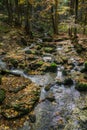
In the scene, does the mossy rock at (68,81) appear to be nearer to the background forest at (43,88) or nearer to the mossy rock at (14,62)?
the background forest at (43,88)

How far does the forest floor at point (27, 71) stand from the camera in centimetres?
964

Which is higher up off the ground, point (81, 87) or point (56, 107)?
point (81, 87)

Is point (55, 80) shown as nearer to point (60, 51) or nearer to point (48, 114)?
point (48, 114)

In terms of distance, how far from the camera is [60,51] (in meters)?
20.8

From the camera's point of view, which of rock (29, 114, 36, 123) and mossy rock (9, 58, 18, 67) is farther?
mossy rock (9, 58, 18, 67)

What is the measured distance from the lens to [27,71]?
49.6ft

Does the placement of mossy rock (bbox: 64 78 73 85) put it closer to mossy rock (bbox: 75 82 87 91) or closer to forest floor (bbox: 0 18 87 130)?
forest floor (bbox: 0 18 87 130)

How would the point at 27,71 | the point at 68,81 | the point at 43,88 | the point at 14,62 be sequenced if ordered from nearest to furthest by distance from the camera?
1. the point at 43,88
2. the point at 68,81
3. the point at 27,71
4. the point at 14,62

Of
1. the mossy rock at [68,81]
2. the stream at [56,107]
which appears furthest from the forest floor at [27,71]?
the stream at [56,107]

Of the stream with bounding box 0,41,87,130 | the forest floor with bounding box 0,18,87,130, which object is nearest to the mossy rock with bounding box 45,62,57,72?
the forest floor with bounding box 0,18,87,130

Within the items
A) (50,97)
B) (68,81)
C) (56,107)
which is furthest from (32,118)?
(68,81)

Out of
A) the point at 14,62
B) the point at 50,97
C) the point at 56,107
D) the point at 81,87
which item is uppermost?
the point at 14,62

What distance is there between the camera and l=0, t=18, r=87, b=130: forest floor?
9.64 meters

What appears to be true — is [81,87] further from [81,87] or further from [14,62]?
→ [14,62]
